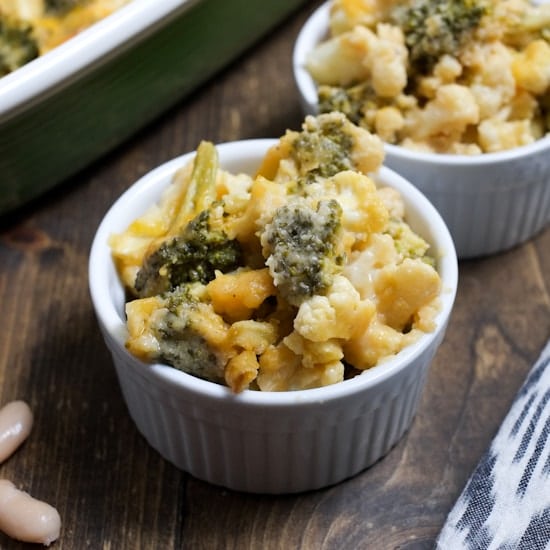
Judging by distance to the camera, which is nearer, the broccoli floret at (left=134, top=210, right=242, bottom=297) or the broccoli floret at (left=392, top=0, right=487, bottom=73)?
the broccoli floret at (left=134, top=210, right=242, bottom=297)

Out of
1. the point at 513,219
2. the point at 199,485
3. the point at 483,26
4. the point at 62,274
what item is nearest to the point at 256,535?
the point at 199,485

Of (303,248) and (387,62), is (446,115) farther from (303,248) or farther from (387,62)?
(303,248)

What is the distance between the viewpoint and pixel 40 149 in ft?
5.93

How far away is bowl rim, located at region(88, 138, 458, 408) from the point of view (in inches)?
49.8

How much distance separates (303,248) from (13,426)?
0.61 metres

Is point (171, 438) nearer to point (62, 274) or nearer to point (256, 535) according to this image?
point (256, 535)

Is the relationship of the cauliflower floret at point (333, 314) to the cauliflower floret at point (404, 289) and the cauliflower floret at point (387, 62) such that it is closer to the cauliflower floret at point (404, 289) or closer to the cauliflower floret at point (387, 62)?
the cauliflower floret at point (404, 289)

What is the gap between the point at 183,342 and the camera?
1274 millimetres

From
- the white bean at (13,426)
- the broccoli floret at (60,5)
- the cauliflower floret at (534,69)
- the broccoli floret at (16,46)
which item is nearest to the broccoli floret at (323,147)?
the cauliflower floret at (534,69)

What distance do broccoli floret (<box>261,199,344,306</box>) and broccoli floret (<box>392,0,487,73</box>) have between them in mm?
567

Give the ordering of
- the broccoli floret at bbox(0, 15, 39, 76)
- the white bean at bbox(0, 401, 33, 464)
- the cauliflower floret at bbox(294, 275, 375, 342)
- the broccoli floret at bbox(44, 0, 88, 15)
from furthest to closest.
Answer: the broccoli floret at bbox(44, 0, 88, 15)
the broccoli floret at bbox(0, 15, 39, 76)
the white bean at bbox(0, 401, 33, 464)
the cauliflower floret at bbox(294, 275, 375, 342)

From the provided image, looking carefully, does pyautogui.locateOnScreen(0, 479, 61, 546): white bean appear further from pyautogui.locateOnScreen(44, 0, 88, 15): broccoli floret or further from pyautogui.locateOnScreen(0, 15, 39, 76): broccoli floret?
pyautogui.locateOnScreen(44, 0, 88, 15): broccoli floret

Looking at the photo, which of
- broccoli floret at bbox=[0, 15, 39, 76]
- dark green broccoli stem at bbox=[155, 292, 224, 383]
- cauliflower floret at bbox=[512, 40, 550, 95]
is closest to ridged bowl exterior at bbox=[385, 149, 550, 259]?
cauliflower floret at bbox=[512, 40, 550, 95]

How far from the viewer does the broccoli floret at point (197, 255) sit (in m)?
1.34
